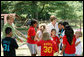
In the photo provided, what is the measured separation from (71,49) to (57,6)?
19638 mm

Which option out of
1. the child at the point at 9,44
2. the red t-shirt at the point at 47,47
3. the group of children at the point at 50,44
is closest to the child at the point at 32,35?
the group of children at the point at 50,44

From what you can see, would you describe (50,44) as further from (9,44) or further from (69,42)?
(9,44)

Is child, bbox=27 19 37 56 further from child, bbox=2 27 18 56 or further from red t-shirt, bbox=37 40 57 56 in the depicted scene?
child, bbox=2 27 18 56

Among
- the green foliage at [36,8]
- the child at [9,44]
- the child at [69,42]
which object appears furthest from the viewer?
the green foliage at [36,8]

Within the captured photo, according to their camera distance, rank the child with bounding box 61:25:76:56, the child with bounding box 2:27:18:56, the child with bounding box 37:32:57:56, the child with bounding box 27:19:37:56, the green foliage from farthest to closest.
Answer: the green foliage → the child with bounding box 27:19:37:56 → the child with bounding box 61:25:76:56 → the child with bounding box 37:32:57:56 → the child with bounding box 2:27:18:56

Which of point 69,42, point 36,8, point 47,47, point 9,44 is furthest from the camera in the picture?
point 36,8

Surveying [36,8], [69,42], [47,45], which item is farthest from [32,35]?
[36,8]

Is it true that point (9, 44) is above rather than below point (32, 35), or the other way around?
above

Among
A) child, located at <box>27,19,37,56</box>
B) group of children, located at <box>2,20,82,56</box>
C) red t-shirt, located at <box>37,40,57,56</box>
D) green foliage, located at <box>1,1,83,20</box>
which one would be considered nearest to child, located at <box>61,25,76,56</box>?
group of children, located at <box>2,20,82,56</box>

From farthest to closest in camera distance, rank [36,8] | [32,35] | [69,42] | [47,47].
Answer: [36,8] → [32,35] → [69,42] → [47,47]

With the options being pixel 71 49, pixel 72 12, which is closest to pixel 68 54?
pixel 71 49

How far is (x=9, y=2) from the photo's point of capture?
25750 millimetres

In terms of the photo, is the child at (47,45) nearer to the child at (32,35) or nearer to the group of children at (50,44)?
the group of children at (50,44)

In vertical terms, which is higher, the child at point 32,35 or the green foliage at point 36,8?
the child at point 32,35
